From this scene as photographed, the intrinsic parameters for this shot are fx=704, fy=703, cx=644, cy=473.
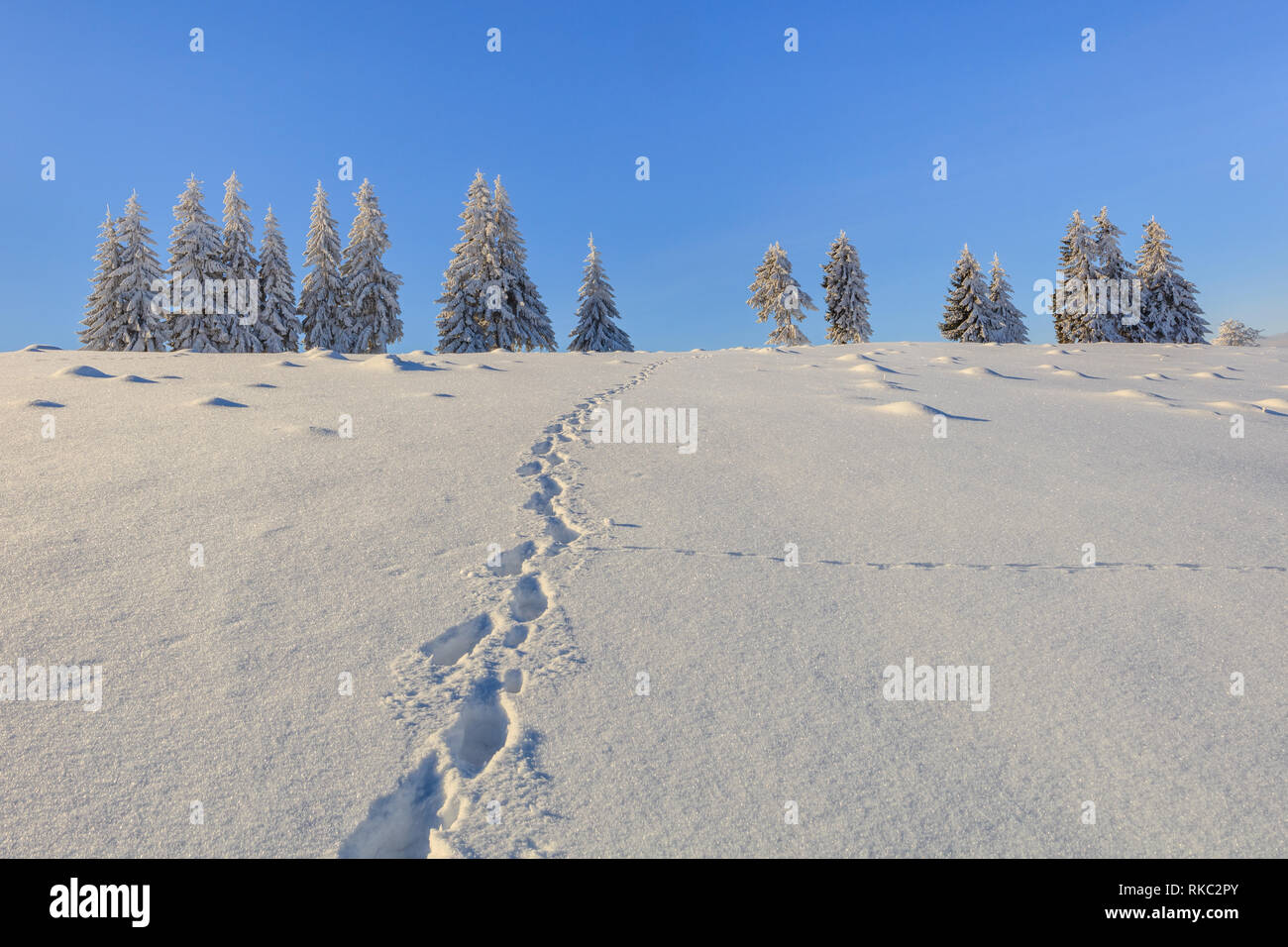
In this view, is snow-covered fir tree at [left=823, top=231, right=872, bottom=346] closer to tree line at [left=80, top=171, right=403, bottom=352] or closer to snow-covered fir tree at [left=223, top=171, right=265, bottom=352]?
tree line at [left=80, top=171, right=403, bottom=352]

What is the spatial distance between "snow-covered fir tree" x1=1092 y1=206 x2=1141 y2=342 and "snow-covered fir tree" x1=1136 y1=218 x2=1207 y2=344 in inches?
30.5

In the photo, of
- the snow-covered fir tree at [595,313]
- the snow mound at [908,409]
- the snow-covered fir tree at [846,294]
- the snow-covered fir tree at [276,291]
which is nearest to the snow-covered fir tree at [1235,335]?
the snow-covered fir tree at [846,294]

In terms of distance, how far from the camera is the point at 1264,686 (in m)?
3.55

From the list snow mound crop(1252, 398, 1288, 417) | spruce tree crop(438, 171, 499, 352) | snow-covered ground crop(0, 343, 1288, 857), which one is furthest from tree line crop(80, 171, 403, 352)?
snow mound crop(1252, 398, 1288, 417)

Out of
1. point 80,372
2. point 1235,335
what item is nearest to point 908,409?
point 80,372

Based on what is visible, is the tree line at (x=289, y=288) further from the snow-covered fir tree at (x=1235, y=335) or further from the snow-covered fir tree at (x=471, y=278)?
the snow-covered fir tree at (x=1235, y=335)

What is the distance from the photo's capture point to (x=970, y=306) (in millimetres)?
42125

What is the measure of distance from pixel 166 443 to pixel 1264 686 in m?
8.55

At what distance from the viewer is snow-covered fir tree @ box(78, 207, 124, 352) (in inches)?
1330

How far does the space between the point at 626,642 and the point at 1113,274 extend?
45541mm

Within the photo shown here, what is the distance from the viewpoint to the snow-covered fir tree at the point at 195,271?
113ft

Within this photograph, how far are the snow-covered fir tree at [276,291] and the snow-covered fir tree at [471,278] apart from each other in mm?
8170

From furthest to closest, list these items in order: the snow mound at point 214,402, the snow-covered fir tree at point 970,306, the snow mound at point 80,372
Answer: the snow-covered fir tree at point 970,306, the snow mound at point 80,372, the snow mound at point 214,402

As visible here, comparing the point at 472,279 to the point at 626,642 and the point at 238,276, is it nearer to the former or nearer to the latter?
the point at 238,276
